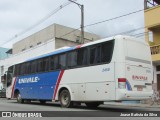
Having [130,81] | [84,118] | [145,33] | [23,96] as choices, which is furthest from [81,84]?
[145,33]

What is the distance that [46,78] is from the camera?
20766mm

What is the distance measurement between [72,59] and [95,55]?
210cm

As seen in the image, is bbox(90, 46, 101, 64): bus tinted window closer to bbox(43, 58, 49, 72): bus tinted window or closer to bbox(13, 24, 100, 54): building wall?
bbox(43, 58, 49, 72): bus tinted window

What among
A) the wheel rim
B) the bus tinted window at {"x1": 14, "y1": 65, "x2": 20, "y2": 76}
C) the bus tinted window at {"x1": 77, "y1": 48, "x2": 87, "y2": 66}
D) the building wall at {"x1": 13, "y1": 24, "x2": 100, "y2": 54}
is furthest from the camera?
the building wall at {"x1": 13, "y1": 24, "x2": 100, "y2": 54}

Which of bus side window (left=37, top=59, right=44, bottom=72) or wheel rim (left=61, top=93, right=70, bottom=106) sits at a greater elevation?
bus side window (left=37, top=59, right=44, bottom=72)

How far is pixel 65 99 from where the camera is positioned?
19078 mm

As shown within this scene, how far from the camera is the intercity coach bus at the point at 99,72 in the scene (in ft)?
51.1

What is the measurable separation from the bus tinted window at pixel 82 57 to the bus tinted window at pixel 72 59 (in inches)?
11.9

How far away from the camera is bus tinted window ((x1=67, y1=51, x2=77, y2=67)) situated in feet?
59.8

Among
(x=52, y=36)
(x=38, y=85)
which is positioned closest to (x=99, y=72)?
(x=38, y=85)

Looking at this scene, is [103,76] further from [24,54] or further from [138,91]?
[24,54]

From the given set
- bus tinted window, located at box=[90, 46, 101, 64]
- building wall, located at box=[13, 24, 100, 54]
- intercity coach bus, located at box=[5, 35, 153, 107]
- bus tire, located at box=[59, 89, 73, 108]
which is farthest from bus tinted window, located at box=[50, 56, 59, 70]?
building wall, located at box=[13, 24, 100, 54]

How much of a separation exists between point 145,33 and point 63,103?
39.2 feet

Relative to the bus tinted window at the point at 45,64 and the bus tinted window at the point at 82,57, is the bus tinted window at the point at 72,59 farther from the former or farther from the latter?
the bus tinted window at the point at 45,64
